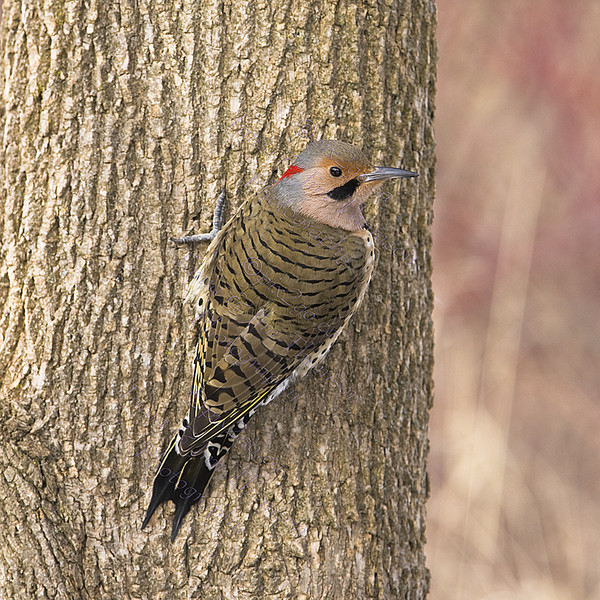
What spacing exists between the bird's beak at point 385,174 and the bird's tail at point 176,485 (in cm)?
91

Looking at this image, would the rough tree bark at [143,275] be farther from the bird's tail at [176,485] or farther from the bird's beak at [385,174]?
the bird's beak at [385,174]

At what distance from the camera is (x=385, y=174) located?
220cm

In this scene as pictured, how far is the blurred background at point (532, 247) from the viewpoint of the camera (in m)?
4.92

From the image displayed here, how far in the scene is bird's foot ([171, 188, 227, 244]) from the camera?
88.0 inches

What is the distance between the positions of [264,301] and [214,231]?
0.25 metres

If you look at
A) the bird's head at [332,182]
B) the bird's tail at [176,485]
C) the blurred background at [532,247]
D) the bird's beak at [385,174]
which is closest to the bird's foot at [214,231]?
the bird's head at [332,182]

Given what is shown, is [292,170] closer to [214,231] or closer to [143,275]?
[214,231]

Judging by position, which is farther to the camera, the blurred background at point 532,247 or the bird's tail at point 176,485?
the blurred background at point 532,247

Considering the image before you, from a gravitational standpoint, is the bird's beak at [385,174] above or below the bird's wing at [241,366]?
above

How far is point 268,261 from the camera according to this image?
2318 millimetres

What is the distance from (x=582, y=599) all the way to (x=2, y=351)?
11.8 feet

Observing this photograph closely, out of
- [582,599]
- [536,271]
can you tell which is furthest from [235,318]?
[536,271]

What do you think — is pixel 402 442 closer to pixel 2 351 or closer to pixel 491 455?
pixel 2 351

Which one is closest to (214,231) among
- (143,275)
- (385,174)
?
(143,275)
